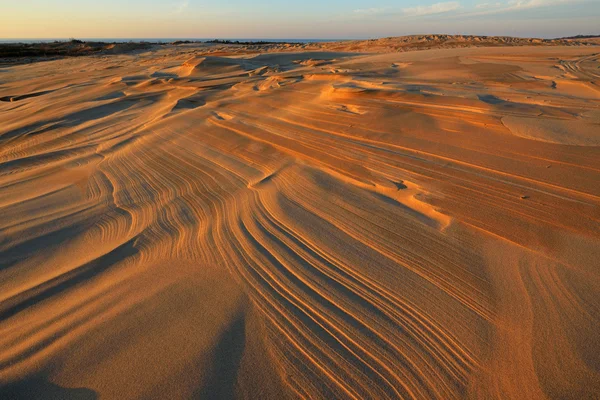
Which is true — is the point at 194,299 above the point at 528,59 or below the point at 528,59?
below

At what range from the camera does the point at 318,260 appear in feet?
6.48

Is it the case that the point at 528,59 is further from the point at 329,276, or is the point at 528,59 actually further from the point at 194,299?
the point at 194,299

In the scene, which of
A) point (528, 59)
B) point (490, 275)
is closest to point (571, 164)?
point (490, 275)

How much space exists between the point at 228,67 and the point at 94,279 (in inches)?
375

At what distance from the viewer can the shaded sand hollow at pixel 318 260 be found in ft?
4.40

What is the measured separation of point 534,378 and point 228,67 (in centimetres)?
1059

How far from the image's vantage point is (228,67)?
10.3m

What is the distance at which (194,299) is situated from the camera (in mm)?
1734

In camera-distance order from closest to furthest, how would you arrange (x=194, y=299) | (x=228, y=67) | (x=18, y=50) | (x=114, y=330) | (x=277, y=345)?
(x=277, y=345), (x=114, y=330), (x=194, y=299), (x=228, y=67), (x=18, y=50)

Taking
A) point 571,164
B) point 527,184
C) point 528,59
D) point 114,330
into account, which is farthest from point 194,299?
point 528,59

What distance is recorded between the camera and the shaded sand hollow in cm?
134

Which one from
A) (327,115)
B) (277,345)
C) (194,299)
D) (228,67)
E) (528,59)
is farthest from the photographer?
(228,67)

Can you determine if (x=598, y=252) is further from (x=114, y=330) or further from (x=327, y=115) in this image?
(x=327, y=115)

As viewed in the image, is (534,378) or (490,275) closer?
(534,378)
